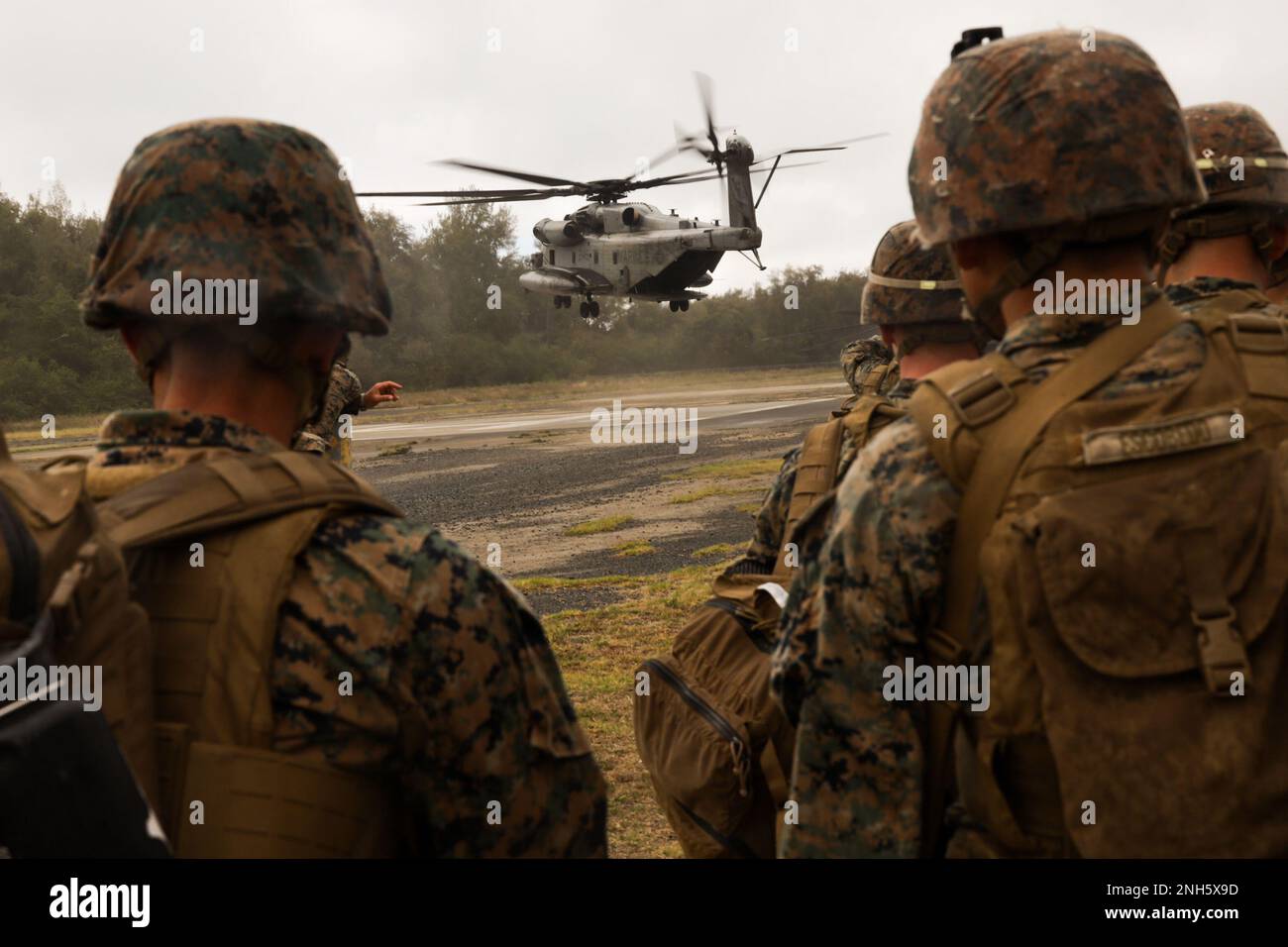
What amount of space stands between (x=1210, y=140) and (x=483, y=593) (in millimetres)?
2522

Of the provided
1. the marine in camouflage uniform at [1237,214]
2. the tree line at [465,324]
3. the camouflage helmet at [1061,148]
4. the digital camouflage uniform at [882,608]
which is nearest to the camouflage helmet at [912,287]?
the marine in camouflage uniform at [1237,214]

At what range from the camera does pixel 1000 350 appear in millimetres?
2260

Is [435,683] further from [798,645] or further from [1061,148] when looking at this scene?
[1061,148]

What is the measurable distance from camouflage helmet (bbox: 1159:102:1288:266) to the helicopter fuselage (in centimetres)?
2432

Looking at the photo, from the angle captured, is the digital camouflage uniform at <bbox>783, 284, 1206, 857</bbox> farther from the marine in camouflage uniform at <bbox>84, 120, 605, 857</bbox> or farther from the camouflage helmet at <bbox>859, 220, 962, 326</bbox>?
the camouflage helmet at <bbox>859, 220, 962, 326</bbox>

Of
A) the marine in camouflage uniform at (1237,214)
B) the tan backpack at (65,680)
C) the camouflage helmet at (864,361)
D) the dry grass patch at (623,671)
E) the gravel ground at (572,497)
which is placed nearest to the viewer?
the tan backpack at (65,680)

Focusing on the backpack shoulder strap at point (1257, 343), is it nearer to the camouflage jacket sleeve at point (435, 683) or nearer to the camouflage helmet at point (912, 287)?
the camouflage jacket sleeve at point (435, 683)

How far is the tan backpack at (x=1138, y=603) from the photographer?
201 cm

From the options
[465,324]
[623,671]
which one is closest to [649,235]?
[623,671]

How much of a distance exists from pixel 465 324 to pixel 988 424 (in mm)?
55280

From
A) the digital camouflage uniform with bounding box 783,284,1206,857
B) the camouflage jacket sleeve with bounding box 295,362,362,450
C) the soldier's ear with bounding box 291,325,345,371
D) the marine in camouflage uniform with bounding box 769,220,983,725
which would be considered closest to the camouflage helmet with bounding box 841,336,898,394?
the marine in camouflage uniform with bounding box 769,220,983,725

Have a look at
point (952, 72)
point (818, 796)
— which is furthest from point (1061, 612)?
point (952, 72)

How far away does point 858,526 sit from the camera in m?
2.19

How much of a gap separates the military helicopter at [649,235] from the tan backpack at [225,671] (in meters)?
Result: 25.2
